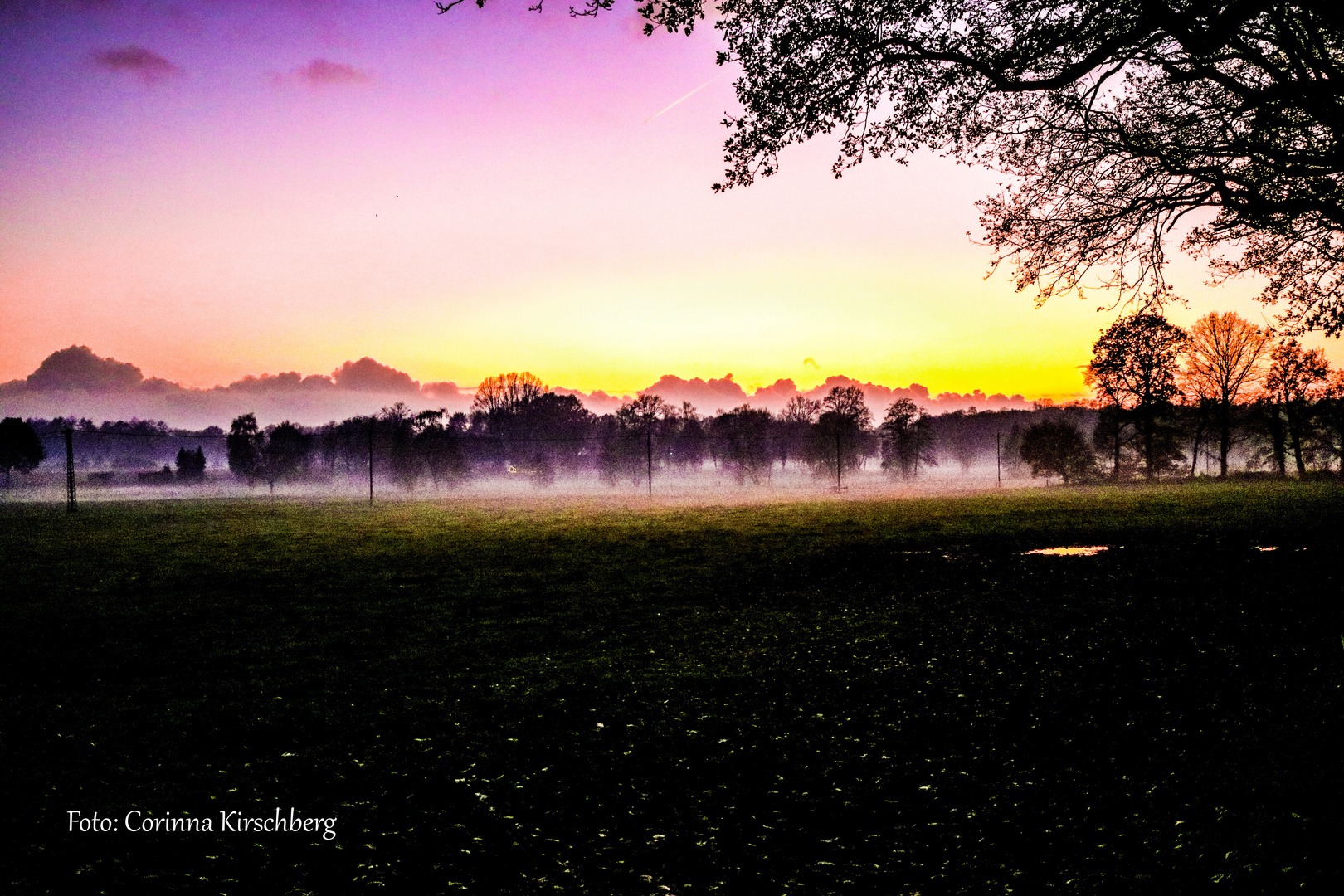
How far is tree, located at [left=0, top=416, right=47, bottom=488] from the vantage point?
90938mm

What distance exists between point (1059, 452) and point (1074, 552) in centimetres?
5402


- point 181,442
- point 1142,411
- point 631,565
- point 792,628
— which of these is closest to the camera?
point 792,628

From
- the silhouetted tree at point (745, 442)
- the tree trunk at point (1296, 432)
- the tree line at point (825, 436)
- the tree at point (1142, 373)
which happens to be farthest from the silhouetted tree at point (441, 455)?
the tree trunk at point (1296, 432)

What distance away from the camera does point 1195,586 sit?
9219 millimetres

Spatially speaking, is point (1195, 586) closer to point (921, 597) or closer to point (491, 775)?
point (921, 597)

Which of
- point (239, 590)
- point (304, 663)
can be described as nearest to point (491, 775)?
point (304, 663)

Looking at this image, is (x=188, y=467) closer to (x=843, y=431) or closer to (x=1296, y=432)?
(x=843, y=431)

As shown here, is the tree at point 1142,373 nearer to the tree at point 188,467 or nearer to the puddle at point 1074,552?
the puddle at point 1074,552

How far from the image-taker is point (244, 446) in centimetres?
9825

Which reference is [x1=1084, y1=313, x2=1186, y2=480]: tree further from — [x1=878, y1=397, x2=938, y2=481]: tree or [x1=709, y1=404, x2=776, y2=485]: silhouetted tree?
[x1=709, y1=404, x2=776, y2=485]: silhouetted tree

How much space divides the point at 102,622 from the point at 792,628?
31.5ft

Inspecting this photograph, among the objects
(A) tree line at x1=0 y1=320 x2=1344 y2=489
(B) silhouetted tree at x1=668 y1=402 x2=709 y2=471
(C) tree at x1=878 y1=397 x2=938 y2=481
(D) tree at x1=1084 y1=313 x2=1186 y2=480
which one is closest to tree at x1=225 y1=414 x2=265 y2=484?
(A) tree line at x1=0 y1=320 x2=1344 y2=489

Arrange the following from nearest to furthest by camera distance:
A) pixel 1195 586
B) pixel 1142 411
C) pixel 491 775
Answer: pixel 491 775 < pixel 1195 586 < pixel 1142 411

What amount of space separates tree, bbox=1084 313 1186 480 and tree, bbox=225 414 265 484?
4038 inches
